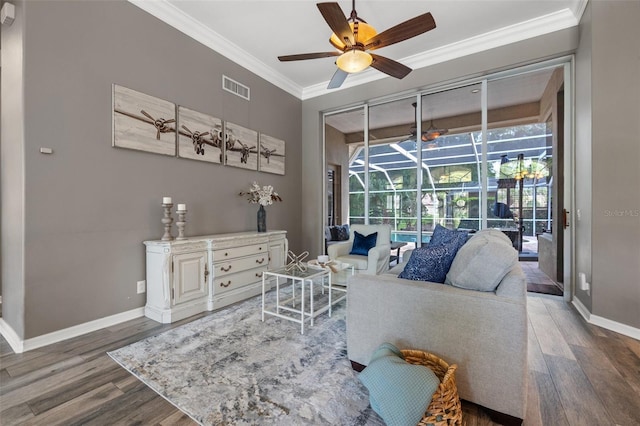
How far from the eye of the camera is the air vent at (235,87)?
3.80 meters

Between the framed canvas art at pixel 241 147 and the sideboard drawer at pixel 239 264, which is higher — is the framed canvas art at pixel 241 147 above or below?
above

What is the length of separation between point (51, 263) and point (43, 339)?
61 centimetres

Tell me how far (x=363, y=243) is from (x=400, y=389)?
2757 mm

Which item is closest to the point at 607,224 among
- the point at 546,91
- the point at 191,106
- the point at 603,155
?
the point at 603,155

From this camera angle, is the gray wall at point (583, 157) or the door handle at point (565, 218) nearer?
Result: the gray wall at point (583, 157)

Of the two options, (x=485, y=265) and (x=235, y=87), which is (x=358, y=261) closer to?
(x=485, y=265)

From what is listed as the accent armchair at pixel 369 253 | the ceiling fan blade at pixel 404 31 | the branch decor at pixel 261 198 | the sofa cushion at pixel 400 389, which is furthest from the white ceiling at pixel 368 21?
the sofa cushion at pixel 400 389

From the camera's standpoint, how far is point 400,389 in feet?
4.27

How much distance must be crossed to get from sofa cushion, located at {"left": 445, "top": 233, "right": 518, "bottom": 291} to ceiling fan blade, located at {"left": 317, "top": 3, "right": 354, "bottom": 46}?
1.96m

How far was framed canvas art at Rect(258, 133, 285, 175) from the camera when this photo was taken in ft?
14.3

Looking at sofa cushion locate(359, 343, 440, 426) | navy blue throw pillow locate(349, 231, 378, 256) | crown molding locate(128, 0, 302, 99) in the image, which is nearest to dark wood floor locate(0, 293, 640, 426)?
sofa cushion locate(359, 343, 440, 426)

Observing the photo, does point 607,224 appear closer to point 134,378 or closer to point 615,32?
point 615,32

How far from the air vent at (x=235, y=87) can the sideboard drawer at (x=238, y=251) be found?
2185 mm

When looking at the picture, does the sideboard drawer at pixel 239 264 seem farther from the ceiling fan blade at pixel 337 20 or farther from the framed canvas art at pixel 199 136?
the ceiling fan blade at pixel 337 20
